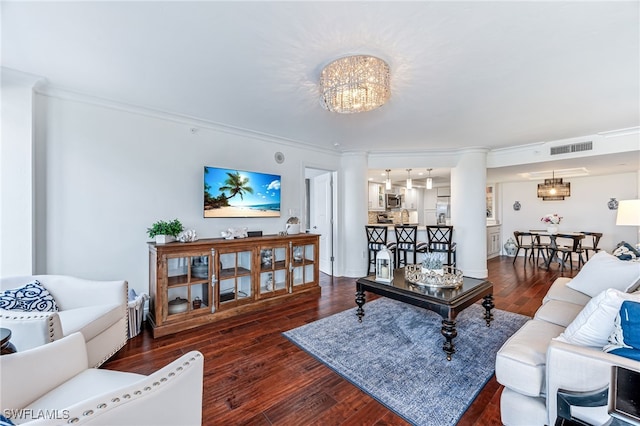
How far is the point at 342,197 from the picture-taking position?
17.2 ft

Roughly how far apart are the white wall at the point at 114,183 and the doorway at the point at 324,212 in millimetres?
2198

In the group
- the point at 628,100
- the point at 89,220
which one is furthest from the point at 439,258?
the point at 89,220

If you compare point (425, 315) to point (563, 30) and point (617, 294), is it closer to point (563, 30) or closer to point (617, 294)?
point (617, 294)

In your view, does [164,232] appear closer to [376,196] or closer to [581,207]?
[376,196]

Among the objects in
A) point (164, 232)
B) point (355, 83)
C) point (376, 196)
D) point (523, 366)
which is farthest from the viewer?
point (376, 196)

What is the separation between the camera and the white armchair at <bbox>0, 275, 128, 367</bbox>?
157 cm

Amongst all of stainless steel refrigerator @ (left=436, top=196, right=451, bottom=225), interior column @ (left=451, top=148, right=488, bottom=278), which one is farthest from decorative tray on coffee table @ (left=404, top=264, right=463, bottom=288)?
stainless steel refrigerator @ (left=436, top=196, right=451, bottom=225)

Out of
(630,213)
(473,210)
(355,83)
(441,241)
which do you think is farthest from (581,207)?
(355,83)

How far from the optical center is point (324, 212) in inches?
217

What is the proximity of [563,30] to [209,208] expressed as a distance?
3752 mm

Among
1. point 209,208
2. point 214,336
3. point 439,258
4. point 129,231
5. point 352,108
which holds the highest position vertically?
point 352,108

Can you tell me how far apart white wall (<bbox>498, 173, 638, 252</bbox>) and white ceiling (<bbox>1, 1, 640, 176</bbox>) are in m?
4.09

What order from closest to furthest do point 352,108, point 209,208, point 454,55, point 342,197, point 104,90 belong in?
point 454,55
point 352,108
point 104,90
point 209,208
point 342,197

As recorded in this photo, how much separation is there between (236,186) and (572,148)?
17.8ft
